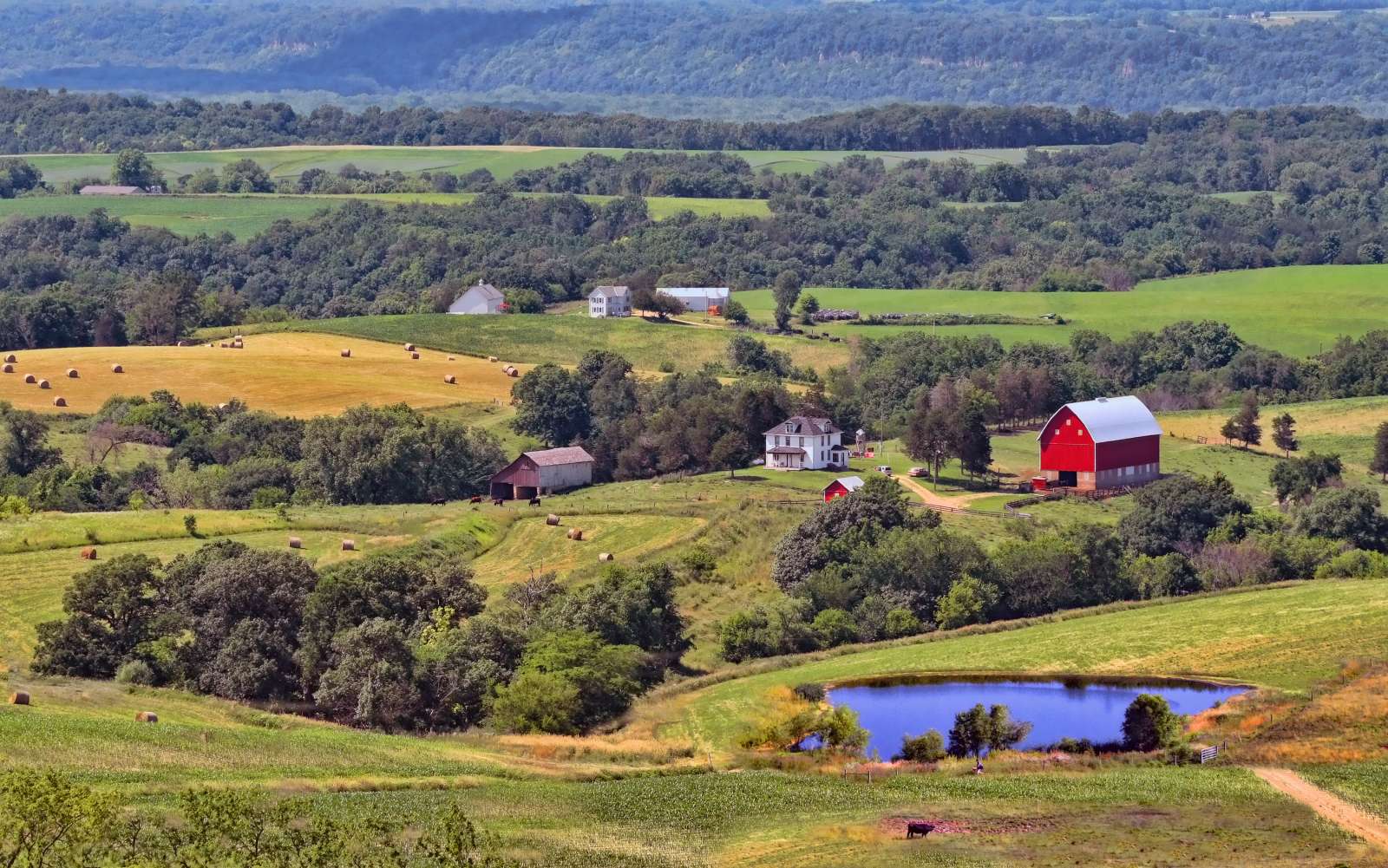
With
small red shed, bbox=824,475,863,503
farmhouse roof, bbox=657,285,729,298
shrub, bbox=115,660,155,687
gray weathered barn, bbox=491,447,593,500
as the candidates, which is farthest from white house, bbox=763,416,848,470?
farmhouse roof, bbox=657,285,729,298

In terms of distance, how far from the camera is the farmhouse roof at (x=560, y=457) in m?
94.0

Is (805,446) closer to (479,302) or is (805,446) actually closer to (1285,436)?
(1285,436)

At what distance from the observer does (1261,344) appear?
135 metres

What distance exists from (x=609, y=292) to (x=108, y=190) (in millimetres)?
71282

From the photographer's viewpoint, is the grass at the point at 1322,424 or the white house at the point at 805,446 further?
the grass at the point at 1322,424

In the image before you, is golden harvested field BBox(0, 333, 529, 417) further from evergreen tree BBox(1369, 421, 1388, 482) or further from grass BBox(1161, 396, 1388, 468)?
evergreen tree BBox(1369, 421, 1388, 482)

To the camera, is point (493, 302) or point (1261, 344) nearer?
point (1261, 344)

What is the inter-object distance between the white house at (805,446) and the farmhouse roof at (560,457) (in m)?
7.60

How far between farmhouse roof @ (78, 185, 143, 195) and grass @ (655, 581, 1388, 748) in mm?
143982

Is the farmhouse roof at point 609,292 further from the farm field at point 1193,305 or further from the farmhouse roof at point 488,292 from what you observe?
the farm field at point 1193,305

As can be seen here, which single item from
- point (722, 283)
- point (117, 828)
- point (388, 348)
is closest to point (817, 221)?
point (722, 283)

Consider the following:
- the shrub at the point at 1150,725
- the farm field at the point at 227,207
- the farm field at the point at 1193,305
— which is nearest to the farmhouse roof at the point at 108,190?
the farm field at the point at 227,207

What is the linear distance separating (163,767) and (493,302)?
339ft

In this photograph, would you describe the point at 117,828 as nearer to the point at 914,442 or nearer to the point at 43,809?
the point at 43,809
